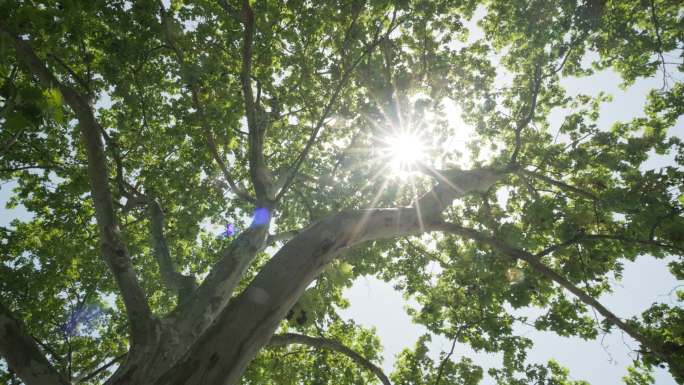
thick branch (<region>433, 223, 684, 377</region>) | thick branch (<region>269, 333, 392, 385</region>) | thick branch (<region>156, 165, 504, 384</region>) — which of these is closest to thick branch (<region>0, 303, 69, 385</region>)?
thick branch (<region>156, 165, 504, 384</region>)

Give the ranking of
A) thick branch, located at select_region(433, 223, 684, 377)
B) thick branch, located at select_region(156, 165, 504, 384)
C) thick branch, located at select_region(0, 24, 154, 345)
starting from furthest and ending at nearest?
1. thick branch, located at select_region(0, 24, 154, 345)
2. thick branch, located at select_region(433, 223, 684, 377)
3. thick branch, located at select_region(156, 165, 504, 384)

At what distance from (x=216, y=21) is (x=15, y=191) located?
26.3ft

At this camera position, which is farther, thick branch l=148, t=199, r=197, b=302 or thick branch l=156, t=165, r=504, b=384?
thick branch l=148, t=199, r=197, b=302

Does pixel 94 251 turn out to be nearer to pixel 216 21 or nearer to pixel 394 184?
pixel 216 21

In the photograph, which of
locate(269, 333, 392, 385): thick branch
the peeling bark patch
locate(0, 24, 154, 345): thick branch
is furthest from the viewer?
locate(269, 333, 392, 385): thick branch

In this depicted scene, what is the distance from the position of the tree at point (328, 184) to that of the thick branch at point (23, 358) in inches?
0.7

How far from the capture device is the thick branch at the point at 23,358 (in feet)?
12.2

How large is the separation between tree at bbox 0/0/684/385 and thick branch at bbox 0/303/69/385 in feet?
0.06

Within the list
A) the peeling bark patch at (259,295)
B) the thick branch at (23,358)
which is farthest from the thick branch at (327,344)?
the peeling bark patch at (259,295)

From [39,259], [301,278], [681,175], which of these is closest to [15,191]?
[39,259]

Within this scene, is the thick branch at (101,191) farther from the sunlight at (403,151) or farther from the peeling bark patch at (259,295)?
the sunlight at (403,151)

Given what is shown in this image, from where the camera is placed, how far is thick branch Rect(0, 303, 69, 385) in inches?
147

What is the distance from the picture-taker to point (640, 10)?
726cm

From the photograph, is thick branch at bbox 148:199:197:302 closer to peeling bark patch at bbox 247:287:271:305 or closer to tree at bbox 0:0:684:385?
tree at bbox 0:0:684:385
